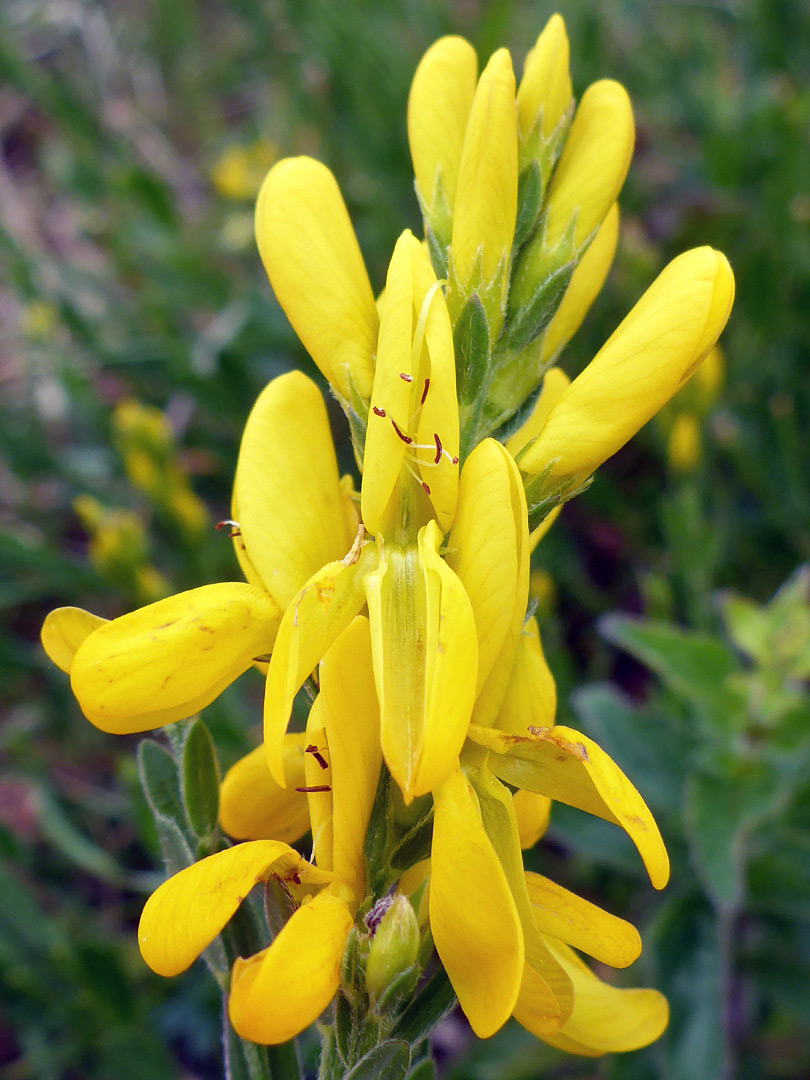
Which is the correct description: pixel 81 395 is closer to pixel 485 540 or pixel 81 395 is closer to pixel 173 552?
pixel 173 552

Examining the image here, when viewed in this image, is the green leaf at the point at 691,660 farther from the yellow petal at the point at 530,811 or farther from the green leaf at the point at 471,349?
the green leaf at the point at 471,349

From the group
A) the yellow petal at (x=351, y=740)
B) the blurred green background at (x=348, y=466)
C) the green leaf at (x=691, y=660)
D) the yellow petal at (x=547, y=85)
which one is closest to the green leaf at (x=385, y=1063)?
the yellow petal at (x=351, y=740)

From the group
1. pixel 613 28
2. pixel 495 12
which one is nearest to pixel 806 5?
pixel 613 28

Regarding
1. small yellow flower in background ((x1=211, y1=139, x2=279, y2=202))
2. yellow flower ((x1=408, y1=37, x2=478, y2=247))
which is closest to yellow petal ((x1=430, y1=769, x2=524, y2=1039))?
yellow flower ((x1=408, y1=37, x2=478, y2=247))

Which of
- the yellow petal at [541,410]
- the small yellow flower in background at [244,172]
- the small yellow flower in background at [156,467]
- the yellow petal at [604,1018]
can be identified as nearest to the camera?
the yellow petal at [604,1018]

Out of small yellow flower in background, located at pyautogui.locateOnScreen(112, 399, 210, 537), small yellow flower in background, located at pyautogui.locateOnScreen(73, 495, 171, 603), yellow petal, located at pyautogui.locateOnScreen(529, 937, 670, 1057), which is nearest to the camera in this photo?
yellow petal, located at pyautogui.locateOnScreen(529, 937, 670, 1057)

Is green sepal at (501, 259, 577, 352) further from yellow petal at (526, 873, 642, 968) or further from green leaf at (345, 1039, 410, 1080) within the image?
green leaf at (345, 1039, 410, 1080)

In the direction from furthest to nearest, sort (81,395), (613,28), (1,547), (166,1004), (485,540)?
(613,28), (81,395), (1,547), (166,1004), (485,540)
